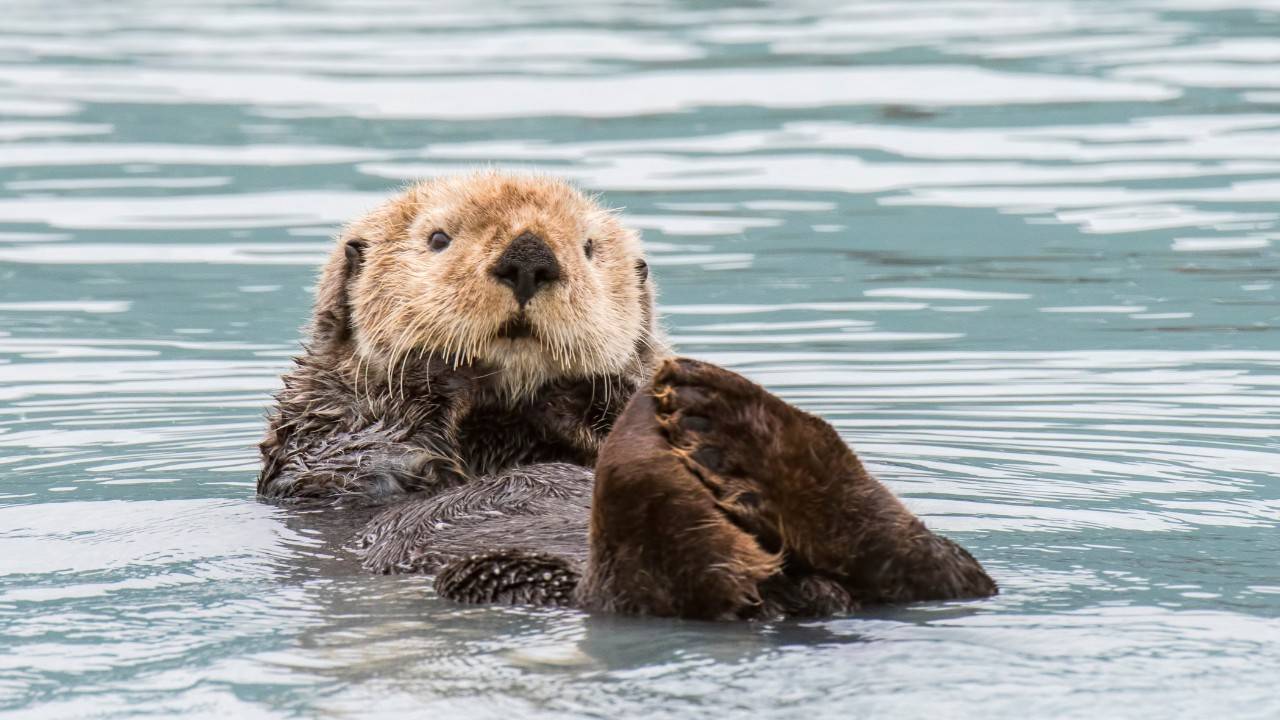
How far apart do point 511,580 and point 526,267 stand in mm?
920

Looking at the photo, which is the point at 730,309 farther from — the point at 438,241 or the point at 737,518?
the point at 737,518

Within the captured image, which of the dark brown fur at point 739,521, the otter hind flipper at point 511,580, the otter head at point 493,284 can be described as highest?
the otter head at point 493,284

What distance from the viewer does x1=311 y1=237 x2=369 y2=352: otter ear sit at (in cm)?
510

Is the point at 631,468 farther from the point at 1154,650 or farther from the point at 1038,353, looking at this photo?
the point at 1038,353

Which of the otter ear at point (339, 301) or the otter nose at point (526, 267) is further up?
the otter nose at point (526, 267)

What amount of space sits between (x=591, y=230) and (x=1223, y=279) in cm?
440

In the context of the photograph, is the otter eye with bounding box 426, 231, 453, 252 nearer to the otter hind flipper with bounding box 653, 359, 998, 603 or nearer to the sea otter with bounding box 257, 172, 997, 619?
the sea otter with bounding box 257, 172, 997, 619

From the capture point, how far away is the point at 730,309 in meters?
8.23

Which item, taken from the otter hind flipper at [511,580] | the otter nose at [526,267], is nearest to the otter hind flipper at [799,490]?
the otter hind flipper at [511,580]

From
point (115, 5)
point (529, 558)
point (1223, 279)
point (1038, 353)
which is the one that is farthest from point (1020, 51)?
point (529, 558)

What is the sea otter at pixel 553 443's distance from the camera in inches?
135

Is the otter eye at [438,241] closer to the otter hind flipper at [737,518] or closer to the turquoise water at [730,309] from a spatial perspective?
the turquoise water at [730,309]


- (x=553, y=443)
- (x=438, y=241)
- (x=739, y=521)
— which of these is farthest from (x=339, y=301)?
(x=739, y=521)

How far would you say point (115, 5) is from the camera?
744 inches
